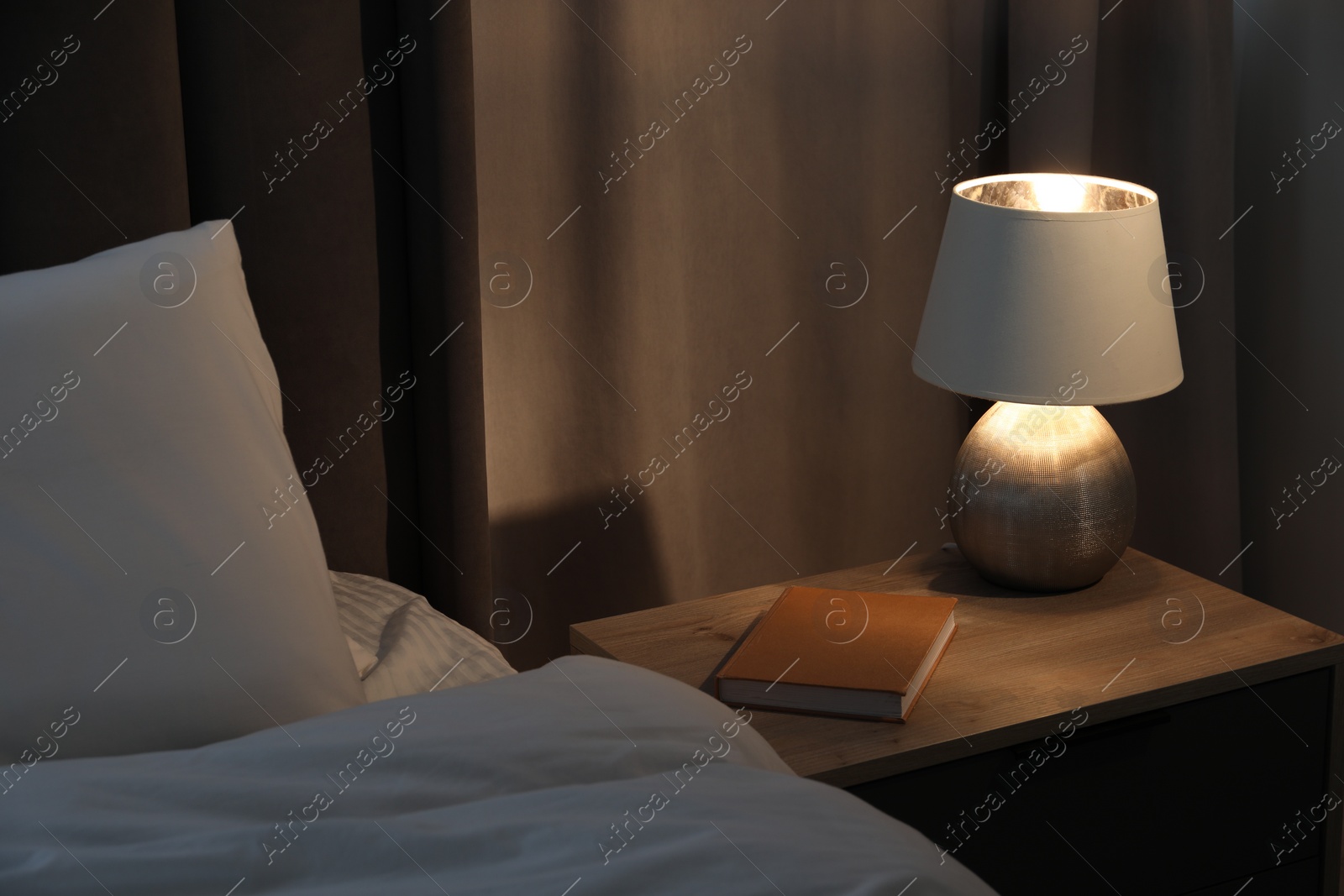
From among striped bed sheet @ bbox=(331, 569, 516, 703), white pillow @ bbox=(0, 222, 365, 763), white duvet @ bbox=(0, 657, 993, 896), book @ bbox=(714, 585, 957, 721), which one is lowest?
book @ bbox=(714, 585, 957, 721)

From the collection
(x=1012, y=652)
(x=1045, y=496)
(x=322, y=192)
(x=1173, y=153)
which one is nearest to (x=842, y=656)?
(x=1012, y=652)

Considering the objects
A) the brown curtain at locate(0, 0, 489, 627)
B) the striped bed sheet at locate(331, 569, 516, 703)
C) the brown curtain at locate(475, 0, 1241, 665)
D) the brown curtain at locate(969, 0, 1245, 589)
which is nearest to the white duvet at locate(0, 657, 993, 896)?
the striped bed sheet at locate(331, 569, 516, 703)

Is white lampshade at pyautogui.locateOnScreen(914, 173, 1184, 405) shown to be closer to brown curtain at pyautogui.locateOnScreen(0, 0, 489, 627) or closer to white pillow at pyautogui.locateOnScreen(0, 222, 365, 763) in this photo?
brown curtain at pyautogui.locateOnScreen(0, 0, 489, 627)

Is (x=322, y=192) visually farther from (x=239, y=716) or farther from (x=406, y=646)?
(x=239, y=716)

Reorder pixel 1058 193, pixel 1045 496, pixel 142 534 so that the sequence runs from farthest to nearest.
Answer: pixel 1058 193
pixel 1045 496
pixel 142 534

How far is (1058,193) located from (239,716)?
106 cm

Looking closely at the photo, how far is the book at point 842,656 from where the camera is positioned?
44.6 inches

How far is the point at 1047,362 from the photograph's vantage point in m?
1.26

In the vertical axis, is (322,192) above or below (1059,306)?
above

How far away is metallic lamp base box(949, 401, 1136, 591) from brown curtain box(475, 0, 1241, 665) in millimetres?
467

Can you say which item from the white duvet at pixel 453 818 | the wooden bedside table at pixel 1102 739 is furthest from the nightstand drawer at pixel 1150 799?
the white duvet at pixel 453 818

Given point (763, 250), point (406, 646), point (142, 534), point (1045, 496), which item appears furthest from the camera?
point (763, 250)

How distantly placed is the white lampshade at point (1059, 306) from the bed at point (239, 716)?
52 cm

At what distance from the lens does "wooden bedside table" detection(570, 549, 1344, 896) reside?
1.11m
